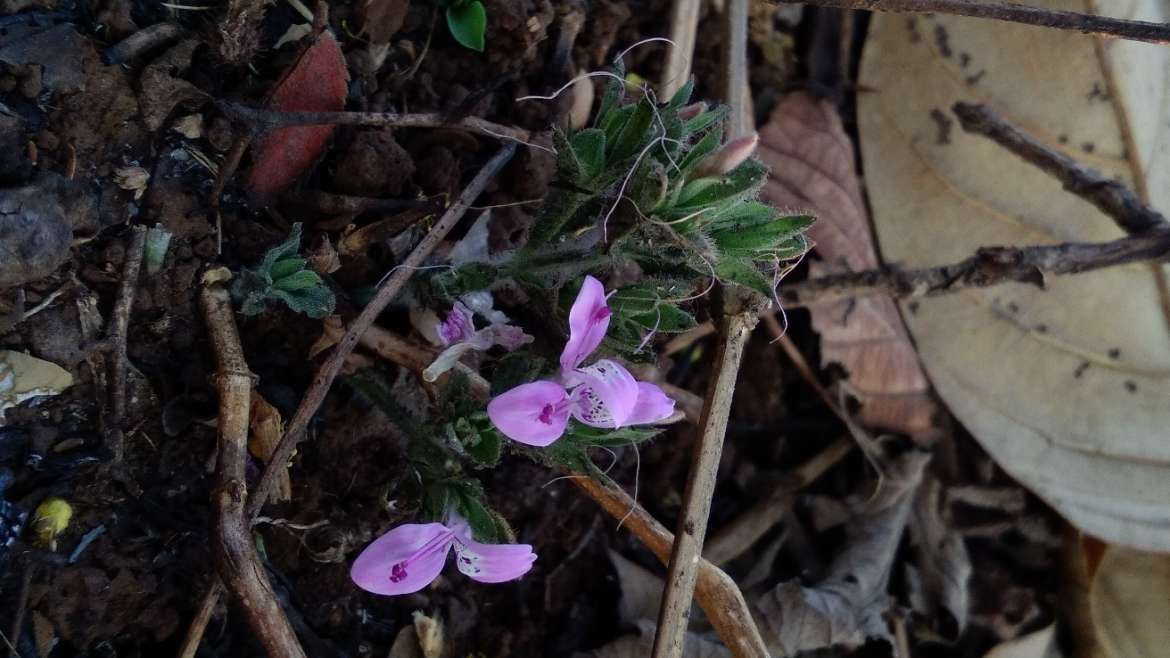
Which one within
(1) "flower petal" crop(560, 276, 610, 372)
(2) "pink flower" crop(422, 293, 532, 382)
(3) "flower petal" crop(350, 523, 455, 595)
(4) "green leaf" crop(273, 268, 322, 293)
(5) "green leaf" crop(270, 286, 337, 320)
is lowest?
(3) "flower petal" crop(350, 523, 455, 595)

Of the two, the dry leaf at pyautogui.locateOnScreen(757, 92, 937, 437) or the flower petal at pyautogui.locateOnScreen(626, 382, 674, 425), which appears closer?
the flower petal at pyautogui.locateOnScreen(626, 382, 674, 425)

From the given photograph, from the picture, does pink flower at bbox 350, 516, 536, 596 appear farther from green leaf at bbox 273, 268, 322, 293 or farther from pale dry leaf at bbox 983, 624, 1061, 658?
pale dry leaf at bbox 983, 624, 1061, 658

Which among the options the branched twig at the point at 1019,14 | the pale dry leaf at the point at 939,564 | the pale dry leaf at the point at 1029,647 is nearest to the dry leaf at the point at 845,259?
the pale dry leaf at the point at 939,564

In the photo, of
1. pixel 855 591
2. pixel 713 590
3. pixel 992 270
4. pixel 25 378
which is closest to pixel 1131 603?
pixel 855 591

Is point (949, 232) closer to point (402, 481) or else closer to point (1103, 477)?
point (1103, 477)

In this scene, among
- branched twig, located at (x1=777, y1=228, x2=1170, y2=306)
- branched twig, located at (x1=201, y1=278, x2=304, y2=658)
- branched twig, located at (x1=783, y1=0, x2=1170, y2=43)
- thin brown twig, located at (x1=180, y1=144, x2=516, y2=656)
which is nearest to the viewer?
branched twig, located at (x1=201, y1=278, x2=304, y2=658)

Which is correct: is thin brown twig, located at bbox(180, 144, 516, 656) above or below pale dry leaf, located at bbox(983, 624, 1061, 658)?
above

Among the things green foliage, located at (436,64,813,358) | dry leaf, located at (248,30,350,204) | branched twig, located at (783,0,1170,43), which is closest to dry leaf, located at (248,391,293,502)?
dry leaf, located at (248,30,350,204)

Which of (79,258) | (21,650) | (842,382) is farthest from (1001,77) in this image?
(21,650)
